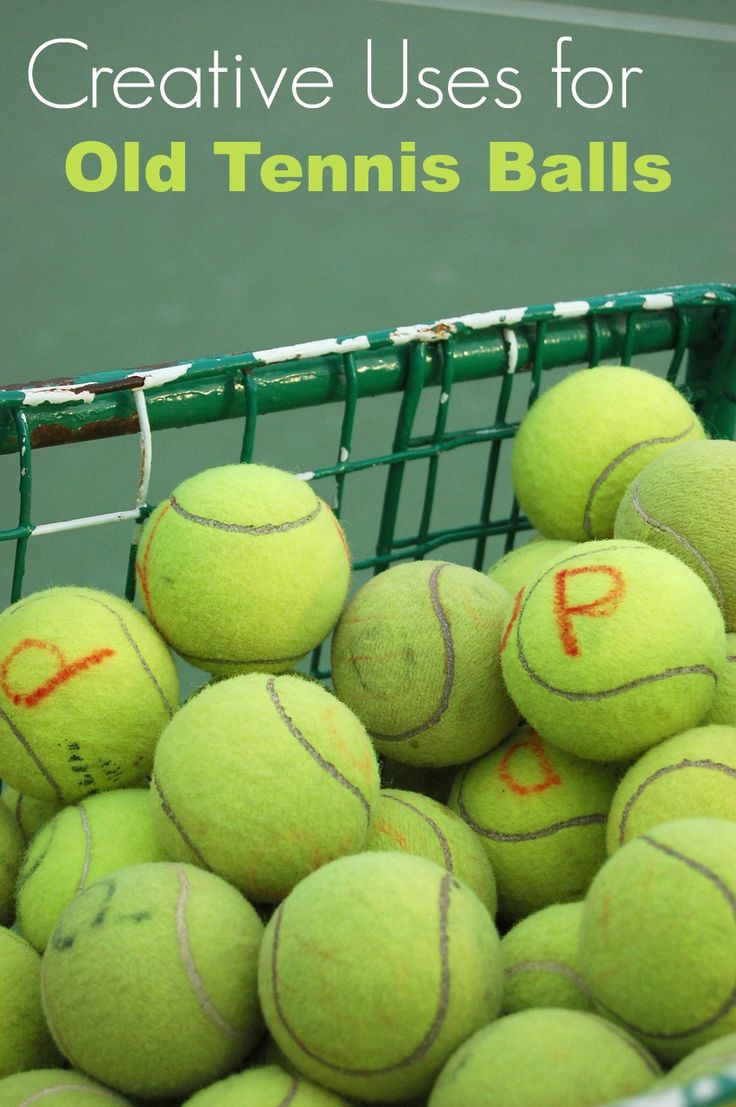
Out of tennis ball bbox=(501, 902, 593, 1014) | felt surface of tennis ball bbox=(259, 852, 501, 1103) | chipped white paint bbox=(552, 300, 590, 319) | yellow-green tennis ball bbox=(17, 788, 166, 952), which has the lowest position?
yellow-green tennis ball bbox=(17, 788, 166, 952)

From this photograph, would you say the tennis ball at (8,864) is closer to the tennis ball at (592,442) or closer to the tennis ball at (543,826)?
the tennis ball at (543,826)

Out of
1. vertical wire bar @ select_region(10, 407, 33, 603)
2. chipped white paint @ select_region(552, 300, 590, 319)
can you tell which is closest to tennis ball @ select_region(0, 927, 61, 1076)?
vertical wire bar @ select_region(10, 407, 33, 603)

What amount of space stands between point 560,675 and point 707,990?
0.24 m

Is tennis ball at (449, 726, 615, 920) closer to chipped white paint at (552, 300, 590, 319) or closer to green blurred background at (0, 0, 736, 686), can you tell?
chipped white paint at (552, 300, 590, 319)

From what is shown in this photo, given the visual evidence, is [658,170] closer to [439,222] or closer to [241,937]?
[439,222]

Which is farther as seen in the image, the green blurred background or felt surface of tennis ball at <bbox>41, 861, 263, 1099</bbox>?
the green blurred background

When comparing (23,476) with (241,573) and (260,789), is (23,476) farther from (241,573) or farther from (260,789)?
(260,789)

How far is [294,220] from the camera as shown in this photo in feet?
6.94

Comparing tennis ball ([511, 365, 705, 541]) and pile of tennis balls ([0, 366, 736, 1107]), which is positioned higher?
tennis ball ([511, 365, 705, 541])

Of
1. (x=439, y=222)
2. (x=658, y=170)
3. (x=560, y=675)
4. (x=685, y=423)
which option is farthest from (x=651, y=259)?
(x=560, y=675)

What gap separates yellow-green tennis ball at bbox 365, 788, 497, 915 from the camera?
758 mm

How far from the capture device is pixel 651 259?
2217 millimetres

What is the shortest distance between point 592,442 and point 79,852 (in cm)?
52

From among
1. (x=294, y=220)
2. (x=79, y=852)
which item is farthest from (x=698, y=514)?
(x=294, y=220)
